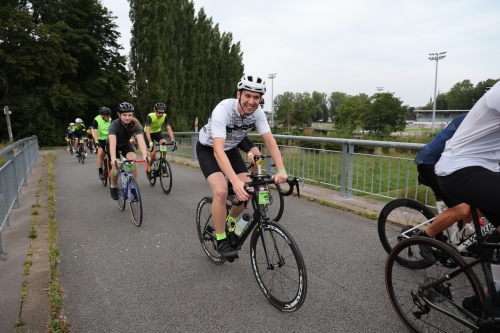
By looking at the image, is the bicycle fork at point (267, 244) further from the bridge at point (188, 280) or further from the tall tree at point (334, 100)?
the tall tree at point (334, 100)

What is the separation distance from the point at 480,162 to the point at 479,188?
19 centimetres

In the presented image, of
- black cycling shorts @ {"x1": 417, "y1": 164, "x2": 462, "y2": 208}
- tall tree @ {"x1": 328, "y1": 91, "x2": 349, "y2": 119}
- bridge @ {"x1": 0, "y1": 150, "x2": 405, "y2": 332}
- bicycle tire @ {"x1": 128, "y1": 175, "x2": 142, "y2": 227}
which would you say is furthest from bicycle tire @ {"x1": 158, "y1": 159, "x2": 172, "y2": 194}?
tall tree @ {"x1": 328, "y1": 91, "x2": 349, "y2": 119}

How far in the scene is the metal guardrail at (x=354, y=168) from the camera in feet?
19.9

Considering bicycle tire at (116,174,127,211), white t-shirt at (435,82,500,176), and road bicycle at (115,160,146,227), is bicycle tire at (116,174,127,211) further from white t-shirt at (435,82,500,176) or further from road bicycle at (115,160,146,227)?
white t-shirt at (435,82,500,176)

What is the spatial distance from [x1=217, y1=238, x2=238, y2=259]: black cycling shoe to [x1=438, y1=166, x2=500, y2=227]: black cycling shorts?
81.8 inches

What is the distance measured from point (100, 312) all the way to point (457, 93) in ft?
454

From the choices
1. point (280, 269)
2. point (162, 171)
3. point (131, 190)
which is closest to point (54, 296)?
point (280, 269)

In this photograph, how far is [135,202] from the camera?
5898 millimetres

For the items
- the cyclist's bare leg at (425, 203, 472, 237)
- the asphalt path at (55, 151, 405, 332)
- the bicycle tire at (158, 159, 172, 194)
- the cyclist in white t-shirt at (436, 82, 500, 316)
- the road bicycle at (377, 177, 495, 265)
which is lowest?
the asphalt path at (55, 151, 405, 332)

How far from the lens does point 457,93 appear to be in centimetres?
11981

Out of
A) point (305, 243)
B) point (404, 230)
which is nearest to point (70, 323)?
point (305, 243)

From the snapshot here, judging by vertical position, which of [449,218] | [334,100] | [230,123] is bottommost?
[449,218]

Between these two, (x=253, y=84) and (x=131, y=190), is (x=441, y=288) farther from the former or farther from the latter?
(x=131, y=190)

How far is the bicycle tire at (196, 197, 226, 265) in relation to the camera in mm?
4136
